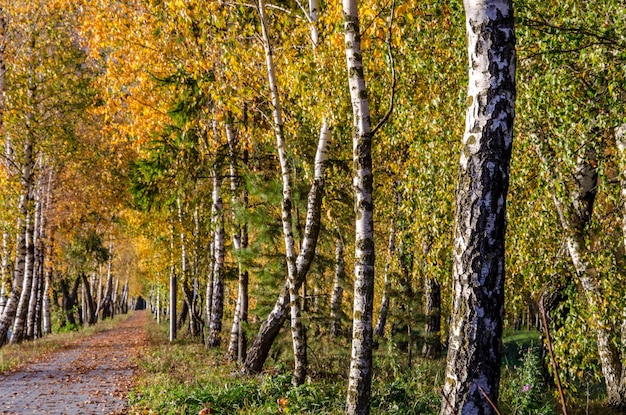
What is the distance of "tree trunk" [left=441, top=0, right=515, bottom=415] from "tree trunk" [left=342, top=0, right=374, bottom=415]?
2537 mm

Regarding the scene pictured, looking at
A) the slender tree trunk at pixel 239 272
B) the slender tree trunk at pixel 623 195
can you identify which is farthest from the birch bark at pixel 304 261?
the slender tree trunk at pixel 623 195

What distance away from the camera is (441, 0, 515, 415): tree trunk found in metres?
4.05

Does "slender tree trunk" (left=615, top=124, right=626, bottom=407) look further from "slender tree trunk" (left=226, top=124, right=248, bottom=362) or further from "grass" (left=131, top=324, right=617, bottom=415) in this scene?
"slender tree trunk" (left=226, top=124, right=248, bottom=362)

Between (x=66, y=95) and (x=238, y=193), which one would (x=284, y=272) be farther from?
(x=66, y=95)

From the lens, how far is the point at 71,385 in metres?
11.8

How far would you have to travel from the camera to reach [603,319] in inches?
293

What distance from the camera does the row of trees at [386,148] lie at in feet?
13.9

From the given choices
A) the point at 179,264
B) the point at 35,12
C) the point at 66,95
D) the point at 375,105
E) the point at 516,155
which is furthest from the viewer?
the point at 179,264

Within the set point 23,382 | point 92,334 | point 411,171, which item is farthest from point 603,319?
point 92,334

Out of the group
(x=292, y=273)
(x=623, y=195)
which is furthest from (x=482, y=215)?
(x=292, y=273)

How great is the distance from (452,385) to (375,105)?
696 centimetres

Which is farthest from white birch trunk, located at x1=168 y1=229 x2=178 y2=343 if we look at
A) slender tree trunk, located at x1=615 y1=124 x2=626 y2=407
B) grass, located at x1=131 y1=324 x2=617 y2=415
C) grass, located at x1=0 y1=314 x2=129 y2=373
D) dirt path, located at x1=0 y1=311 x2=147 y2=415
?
slender tree trunk, located at x1=615 y1=124 x2=626 y2=407

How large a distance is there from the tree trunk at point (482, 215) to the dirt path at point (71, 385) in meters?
7.04

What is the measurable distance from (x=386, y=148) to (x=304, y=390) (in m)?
5.32
